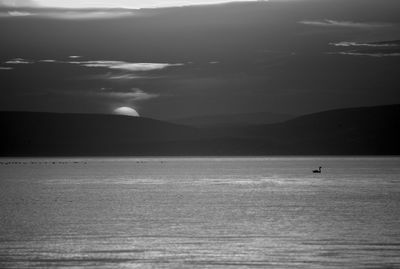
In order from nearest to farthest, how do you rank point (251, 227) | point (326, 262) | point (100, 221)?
point (326, 262) → point (251, 227) → point (100, 221)

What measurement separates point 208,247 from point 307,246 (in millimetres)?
6378

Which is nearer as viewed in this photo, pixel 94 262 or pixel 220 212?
pixel 94 262

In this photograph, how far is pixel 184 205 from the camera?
8625 centimetres

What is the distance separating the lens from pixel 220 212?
248ft

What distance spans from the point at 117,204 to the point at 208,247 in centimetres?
4076

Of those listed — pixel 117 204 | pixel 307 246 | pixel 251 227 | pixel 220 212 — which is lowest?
pixel 307 246

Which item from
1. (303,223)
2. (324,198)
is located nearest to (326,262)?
(303,223)

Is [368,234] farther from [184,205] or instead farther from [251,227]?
[184,205]

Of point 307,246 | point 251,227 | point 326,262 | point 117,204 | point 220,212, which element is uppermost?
point 117,204

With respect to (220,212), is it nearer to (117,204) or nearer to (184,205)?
(184,205)

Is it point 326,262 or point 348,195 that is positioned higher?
point 348,195

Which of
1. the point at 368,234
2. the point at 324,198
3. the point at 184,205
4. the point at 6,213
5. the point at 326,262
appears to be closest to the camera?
the point at 326,262

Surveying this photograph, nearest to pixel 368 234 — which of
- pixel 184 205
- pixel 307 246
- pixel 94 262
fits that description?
pixel 307 246

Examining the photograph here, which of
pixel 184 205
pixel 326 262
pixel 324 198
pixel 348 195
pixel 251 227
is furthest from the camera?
pixel 348 195
